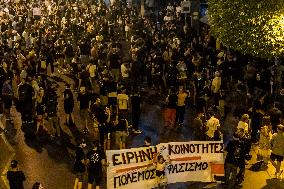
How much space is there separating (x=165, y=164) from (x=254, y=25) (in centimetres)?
818

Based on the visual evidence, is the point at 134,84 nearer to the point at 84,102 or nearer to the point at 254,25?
the point at 84,102

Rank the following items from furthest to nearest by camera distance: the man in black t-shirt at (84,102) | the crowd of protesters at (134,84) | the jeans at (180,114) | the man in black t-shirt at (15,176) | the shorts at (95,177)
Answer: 1. the jeans at (180,114)
2. the man in black t-shirt at (84,102)
3. the crowd of protesters at (134,84)
4. the shorts at (95,177)
5. the man in black t-shirt at (15,176)

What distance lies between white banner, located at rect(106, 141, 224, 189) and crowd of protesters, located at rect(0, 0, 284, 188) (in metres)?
0.48

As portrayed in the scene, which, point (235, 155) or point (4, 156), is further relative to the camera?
point (4, 156)

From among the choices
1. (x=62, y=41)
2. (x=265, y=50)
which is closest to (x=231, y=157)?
(x=265, y=50)

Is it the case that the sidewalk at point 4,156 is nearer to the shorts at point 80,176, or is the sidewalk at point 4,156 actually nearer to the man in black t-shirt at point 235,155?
the shorts at point 80,176

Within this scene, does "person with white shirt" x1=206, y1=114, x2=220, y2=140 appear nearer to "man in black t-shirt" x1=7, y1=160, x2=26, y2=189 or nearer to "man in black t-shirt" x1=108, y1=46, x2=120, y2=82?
"man in black t-shirt" x1=7, y1=160, x2=26, y2=189

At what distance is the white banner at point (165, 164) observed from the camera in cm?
1241

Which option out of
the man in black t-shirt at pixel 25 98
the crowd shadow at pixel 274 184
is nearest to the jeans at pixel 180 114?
the crowd shadow at pixel 274 184

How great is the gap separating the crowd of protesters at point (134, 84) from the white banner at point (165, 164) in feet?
1.57

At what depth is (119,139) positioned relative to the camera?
49.7 ft

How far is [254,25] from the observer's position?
1905cm

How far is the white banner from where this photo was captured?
12.4 m

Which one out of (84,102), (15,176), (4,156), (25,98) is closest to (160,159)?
(15,176)
